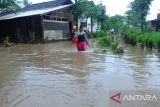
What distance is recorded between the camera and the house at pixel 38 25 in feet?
96.2

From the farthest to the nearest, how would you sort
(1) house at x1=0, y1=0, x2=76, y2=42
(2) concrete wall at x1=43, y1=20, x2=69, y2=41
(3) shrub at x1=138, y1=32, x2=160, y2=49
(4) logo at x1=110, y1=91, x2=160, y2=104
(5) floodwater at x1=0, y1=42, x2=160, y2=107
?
(2) concrete wall at x1=43, y1=20, x2=69, y2=41, (1) house at x1=0, y1=0, x2=76, y2=42, (3) shrub at x1=138, y1=32, x2=160, y2=49, (5) floodwater at x1=0, y1=42, x2=160, y2=107, (4) logo at x1=110, y1=91, x2=160, y2=104

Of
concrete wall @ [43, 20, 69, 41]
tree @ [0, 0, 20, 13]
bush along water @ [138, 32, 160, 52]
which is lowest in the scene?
bush along water @ [138, 32, 160, 52]

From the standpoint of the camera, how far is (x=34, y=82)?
7.78 m

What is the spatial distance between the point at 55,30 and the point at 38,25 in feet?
9.41

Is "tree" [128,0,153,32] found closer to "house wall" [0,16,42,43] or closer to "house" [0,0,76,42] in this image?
"house" [0,0,76,42]

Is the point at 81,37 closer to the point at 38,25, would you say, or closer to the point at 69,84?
the point at 69,84

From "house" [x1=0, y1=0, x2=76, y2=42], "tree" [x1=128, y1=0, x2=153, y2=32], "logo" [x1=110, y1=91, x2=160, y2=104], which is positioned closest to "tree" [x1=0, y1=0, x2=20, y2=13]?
"house" [x1=0, y1=0, x2=76, y2=42]

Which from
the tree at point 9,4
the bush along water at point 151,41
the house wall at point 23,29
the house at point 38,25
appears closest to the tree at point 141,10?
the house at point 38,25

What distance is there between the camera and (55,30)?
32.0 meters

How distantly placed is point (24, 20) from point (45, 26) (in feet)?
7.49

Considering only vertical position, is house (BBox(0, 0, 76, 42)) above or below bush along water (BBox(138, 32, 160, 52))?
above

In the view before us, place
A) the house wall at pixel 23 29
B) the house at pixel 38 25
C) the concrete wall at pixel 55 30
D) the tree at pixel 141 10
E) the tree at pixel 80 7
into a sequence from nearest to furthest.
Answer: the house at pixel 38 25
the house wall at pixel 23 29
the concrete wall at pixel 55 30
the tree at pixel 80 7
the tree at pixel 141 10

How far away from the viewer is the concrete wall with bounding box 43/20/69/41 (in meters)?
30.2

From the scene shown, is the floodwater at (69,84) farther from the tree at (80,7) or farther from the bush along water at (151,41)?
the tree at (80,7)
